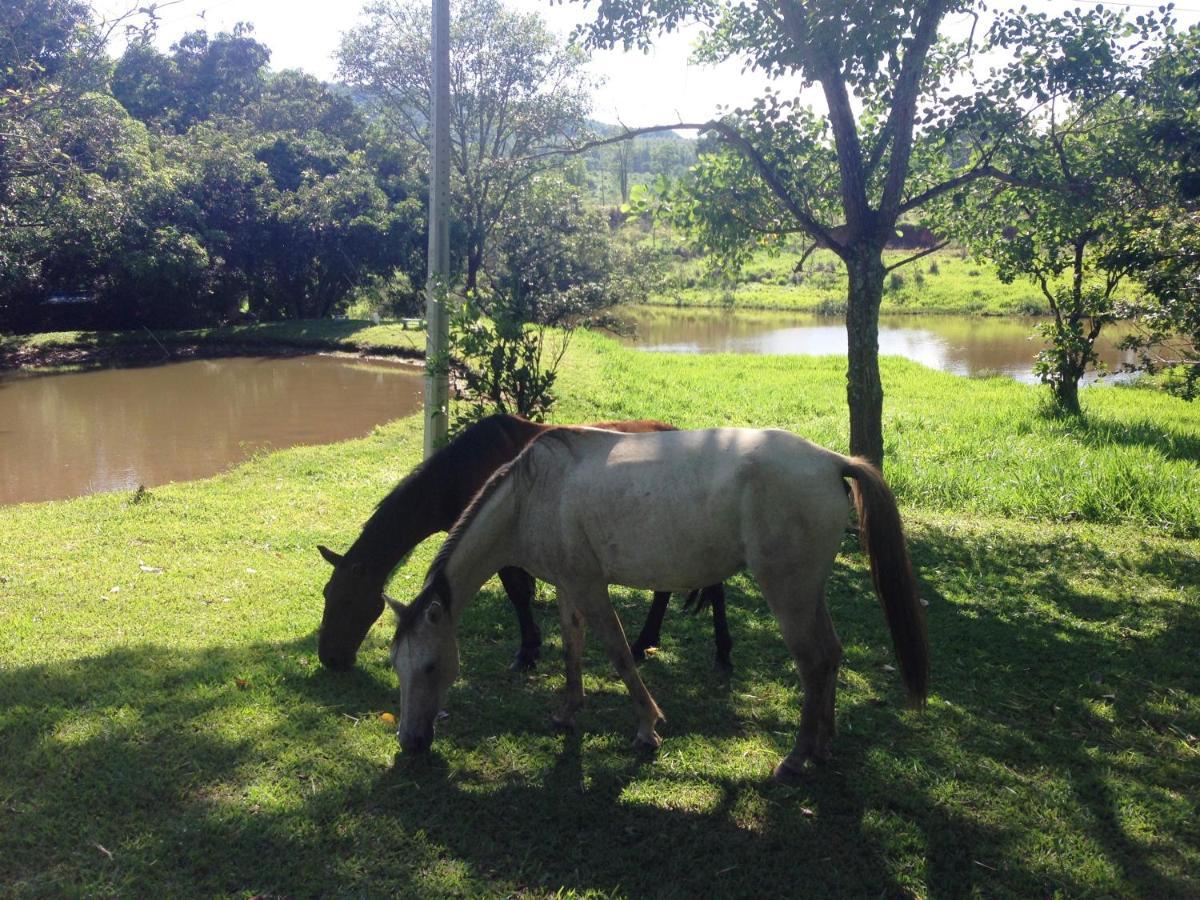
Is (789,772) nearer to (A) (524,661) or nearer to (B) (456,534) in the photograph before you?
(A) (524,661)

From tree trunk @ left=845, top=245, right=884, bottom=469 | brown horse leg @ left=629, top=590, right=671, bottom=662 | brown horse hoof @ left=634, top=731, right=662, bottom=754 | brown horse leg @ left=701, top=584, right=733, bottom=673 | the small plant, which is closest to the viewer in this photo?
brown horse hoof @ left=634, top=731, right=662, bottom=754

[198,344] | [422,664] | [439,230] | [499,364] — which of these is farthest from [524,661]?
[198,344]

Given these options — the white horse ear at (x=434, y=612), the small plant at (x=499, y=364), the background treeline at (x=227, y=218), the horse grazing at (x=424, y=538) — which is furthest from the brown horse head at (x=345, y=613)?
the background treeline at (x=227, y=218)

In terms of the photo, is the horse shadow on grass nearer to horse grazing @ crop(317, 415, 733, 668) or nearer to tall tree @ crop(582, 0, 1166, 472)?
horse grazing @ crop(317, 415, 733, 668)

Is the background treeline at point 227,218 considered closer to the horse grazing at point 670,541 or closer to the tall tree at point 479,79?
the tall tree at point 479,79

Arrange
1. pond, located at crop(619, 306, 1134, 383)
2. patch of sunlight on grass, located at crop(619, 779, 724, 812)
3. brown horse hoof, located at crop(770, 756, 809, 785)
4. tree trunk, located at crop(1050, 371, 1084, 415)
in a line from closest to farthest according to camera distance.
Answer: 1. patch of sunlight on grass, located at crop(619, 779, 724, 812)
2. brown horse hoof, located at crop(770, 756, 809, 785)
3. tree trunk, located at crop(1050, 371, 1084, 415)
4. pond, located at crop(619, 306, 1134, 383)

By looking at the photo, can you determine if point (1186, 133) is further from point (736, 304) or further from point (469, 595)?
point (736, 304)

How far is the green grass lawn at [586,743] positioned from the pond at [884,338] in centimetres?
1620

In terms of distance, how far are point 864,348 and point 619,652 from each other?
4.40 meters

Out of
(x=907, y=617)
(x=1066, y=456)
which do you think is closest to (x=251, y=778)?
(x=907, y=617)

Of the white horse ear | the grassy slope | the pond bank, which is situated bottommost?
the white horse ear

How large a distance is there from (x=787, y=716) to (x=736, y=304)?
Result: 1722 inches

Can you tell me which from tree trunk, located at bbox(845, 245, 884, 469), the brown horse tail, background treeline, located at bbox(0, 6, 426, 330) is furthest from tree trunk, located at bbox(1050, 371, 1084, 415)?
background treeline, located at bbox(0, 6, 426, 330)

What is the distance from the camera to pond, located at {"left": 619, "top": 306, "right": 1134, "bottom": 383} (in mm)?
25828
